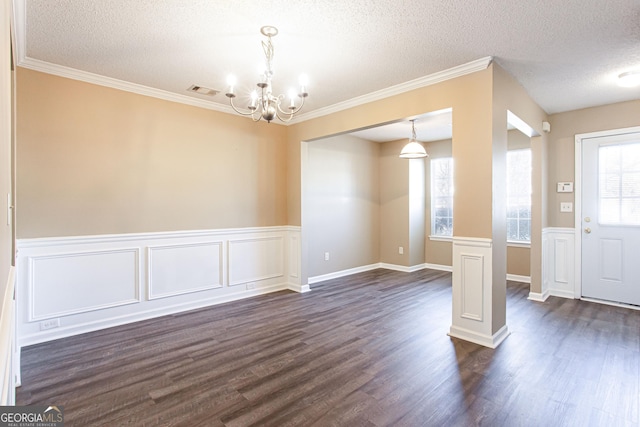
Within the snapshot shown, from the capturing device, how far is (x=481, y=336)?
3008 millimetres

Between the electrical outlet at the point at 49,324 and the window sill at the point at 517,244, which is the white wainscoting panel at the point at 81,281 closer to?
the electrical outlet at the point at 49,324

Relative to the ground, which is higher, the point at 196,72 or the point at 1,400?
the point at 196,72

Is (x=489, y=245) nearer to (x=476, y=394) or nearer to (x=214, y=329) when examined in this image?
(x=476, y=394)

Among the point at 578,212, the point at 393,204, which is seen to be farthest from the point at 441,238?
the point at 578,212

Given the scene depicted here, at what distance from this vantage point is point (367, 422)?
1.95 metres

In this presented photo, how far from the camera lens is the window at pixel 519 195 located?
539cm

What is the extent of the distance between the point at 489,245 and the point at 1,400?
10.4ft

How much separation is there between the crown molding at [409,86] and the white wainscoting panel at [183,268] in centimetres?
230

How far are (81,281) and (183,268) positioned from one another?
1017 mm

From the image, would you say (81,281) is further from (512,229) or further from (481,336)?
(512,229)

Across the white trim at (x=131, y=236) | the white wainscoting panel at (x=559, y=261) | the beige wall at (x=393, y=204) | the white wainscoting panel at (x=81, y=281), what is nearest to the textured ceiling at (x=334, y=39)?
the white trim at (x=131, y=236)

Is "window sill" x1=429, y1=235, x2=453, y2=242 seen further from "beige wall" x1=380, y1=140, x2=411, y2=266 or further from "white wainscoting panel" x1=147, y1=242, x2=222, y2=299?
"white wainscoting panel" x1=147, y1=242, x2=222, y2=299

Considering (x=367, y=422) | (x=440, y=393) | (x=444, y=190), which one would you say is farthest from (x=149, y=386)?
(x=444, y=190)

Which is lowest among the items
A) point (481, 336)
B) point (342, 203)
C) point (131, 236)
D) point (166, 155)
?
point (481, 336)
